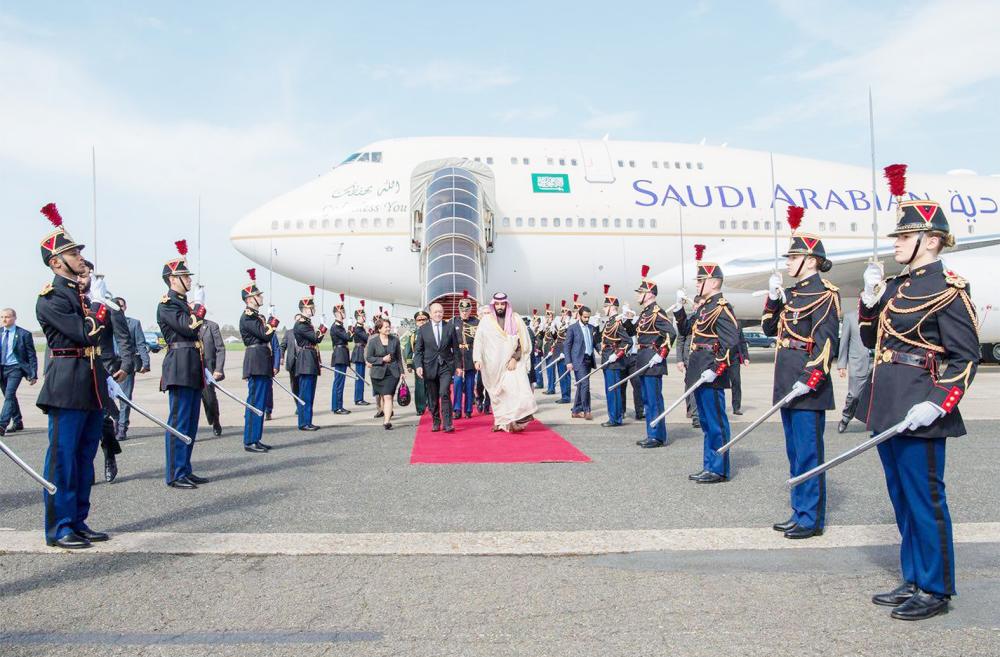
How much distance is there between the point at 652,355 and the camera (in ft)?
29.7

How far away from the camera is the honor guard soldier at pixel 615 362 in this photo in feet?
33.8

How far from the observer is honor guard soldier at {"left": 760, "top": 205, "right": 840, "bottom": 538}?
15.5 ft

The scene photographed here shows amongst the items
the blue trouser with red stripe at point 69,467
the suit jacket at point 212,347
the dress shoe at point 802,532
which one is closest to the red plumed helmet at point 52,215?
the blue trouser with red stripe at point 69,467

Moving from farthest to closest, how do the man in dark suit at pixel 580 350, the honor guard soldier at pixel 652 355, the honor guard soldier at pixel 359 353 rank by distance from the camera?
1. the honor guard soldier at pixel 359 353
2. the man in dark suit at pixel 580 350
3. the honor guard soldier at pixel 652 355

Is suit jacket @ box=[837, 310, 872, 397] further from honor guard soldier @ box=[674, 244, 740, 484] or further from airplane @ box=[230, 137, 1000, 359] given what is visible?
airplane @ box=[230, 137, 1000, 359]

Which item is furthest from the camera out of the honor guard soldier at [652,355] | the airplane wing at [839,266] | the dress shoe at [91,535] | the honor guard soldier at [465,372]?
the airplane wing at [839,266]

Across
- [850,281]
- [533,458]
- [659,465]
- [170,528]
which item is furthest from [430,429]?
[850,281]

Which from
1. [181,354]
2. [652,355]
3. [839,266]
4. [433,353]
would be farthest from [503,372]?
[839,266]

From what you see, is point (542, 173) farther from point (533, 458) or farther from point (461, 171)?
point (533, 458)

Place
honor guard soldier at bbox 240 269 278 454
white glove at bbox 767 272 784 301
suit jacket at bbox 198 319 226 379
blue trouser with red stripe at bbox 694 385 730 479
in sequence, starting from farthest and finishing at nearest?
1. suit jacket at bbox 198 319 226 379
2. honor guard soldier at bbox 240 269 278 454
3. blue trouser with red stripe at bbox 694 385 730 479
4. white glove at bbox 767 272 784 301

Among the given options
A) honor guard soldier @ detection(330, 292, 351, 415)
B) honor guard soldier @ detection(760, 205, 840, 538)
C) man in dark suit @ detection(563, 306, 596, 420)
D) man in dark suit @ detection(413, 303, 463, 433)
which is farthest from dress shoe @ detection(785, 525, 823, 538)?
honor guard soldier @ detection(330, 292, 351, 415)

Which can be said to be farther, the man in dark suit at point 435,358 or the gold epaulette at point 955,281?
the man in dark suit at point 435,358

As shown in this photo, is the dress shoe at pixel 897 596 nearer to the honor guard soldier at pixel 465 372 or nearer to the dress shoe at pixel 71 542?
the dress shoe at pixel 71 542

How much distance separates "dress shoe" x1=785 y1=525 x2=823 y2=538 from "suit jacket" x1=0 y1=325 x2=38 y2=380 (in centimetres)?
1004
